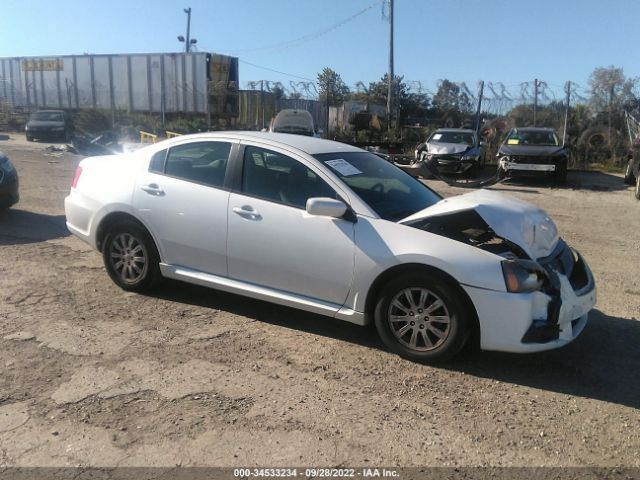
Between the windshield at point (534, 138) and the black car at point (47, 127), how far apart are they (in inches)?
815

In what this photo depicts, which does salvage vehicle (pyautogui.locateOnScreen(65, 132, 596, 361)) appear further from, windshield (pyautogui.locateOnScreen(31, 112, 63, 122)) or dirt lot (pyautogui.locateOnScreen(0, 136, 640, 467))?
windshield (pyautogui.locateOnScreen(31, 112, 63, 122))

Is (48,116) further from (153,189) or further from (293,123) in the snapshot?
(153,189)

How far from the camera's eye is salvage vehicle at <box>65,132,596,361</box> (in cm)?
373

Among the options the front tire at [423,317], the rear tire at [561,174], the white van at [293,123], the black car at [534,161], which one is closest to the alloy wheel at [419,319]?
the front tire at [423,317]

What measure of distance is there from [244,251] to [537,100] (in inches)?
765

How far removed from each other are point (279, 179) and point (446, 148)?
13254 mm

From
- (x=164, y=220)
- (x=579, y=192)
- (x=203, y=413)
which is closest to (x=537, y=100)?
(x=579, y=192)

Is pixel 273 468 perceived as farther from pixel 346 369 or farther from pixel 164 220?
pixel 164 220

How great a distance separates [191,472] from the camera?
2777 millimetres

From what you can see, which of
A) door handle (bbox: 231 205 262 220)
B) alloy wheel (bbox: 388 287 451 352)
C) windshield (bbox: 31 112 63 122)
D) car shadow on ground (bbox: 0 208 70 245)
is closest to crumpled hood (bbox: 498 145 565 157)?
car shadow on ground (bbox: 0 208 70 245)

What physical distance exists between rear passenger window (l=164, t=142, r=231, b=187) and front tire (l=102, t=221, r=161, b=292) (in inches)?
25.3

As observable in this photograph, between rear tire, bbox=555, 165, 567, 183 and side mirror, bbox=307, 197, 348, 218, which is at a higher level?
side mirror, bbox=307, 197, 348, 218

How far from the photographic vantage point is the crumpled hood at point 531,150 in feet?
50.6

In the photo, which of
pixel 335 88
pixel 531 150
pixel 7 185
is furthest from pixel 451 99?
pixel 7 185
